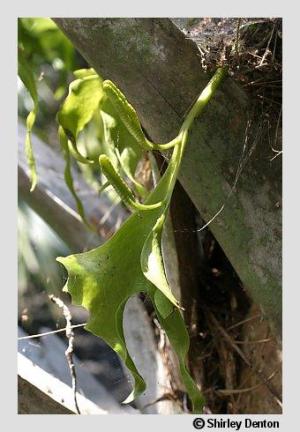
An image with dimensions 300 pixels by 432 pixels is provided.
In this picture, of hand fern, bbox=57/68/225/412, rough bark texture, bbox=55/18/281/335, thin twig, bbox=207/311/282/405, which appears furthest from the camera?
thin twig, bbox=207/311/282/405

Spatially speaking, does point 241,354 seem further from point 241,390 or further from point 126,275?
point 126,275

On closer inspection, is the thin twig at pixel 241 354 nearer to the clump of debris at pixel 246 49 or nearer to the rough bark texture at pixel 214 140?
the rough bark texture at pixel 214 140

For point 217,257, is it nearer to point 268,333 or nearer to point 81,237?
point 268,333

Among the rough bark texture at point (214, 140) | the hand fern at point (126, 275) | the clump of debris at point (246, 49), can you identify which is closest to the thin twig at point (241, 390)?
the rough bark texture at point (214, 140)

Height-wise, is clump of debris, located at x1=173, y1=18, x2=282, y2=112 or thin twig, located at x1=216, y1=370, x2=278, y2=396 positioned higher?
clump of debris, located at x1=173, y1=18, x2=282, y2=112

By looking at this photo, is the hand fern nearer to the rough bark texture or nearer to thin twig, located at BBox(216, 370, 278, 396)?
the rough bark texture

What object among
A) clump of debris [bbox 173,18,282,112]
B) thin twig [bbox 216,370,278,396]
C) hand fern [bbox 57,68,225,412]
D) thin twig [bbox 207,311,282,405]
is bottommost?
thin twig [bbox 216,370,278,396]

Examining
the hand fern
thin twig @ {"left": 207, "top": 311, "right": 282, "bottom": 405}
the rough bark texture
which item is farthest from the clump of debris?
thin twig @ {"left": 207, "top": 311, "right": 282, "bottom": 405}
